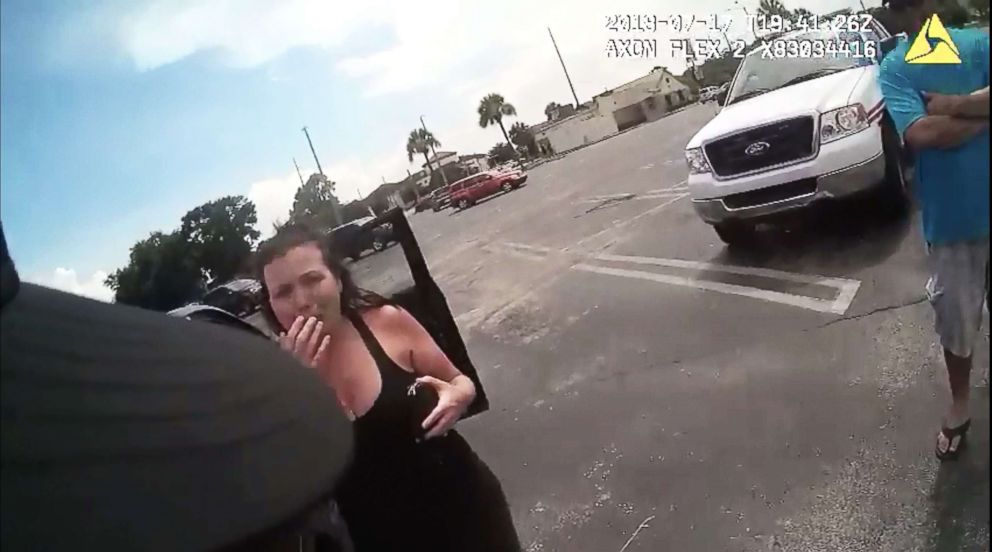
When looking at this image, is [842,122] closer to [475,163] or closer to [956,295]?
[956,295]

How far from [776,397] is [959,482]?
11.0 inches

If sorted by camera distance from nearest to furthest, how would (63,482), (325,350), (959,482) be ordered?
(63,482) → (959,482) → (325,350)

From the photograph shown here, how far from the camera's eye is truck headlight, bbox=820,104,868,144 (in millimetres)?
1221

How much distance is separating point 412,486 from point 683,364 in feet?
1.63

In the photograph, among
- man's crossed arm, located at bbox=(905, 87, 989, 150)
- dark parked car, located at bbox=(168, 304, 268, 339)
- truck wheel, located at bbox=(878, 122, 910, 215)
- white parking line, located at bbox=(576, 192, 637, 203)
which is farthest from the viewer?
white parking line, located at bbox=(576, 192, 637, 203)

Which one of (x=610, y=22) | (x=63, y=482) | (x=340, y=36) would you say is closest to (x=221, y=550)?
(x=63, y=482)

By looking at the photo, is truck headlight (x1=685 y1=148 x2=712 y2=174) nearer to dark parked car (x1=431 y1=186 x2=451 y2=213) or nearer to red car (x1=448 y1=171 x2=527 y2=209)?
red car (x1=448 y1=171 x2=527 y2=209)

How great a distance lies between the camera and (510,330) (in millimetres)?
Answer: 1461

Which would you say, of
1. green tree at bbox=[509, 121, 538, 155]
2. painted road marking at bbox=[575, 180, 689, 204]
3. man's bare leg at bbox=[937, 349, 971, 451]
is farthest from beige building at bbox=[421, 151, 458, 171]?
man's bare leg at bbox=[937, 349, 971, 451]

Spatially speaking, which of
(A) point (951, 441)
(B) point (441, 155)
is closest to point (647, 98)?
(B) point (441, 155)

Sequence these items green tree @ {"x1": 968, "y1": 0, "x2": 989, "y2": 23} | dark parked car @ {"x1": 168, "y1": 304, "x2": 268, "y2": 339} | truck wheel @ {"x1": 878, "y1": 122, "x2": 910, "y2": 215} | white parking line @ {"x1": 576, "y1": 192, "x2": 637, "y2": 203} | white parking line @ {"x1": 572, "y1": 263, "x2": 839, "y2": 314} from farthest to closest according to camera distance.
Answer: white parking line @ {"x1": 576, "y1": 192, "x2": 637, "y2": 203} → white parking line @ {"x1": 572, "y1": 263, "x2": 839, "y2": 314} → dark parked car @ {"x1": 168, "y1": 304, "x2": 268, "y2": 339} → truck wheel @ {"x1": 878, "y1": 122, "x2": 910, "y2": 215} → green tree @ {"x1": 968, "y1": 0, "x2": 989, "y2": 23}

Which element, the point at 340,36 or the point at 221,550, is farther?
the point at 340,36

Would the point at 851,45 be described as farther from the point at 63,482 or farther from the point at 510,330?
the point at 63,482

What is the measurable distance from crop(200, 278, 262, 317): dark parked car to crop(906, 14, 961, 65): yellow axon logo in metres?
0.98
